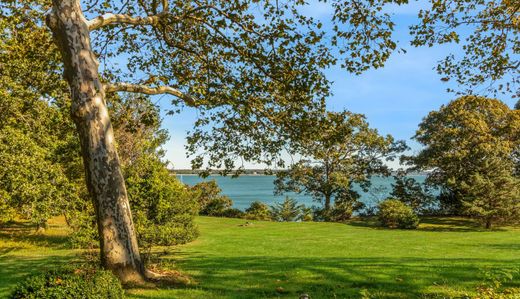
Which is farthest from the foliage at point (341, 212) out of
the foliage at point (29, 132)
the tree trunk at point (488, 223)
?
the foliage at point (29, 132)

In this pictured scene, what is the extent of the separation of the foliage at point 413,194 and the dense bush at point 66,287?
126 feet

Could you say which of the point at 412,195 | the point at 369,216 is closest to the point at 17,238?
the point at 369,216

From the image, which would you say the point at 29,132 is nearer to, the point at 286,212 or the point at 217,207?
the point at 217,207

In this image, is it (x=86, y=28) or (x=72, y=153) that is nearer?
(x=86, y=28)

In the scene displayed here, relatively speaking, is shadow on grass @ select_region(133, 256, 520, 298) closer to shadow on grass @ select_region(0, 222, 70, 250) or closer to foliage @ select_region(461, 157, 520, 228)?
shadow on grass @ select_region(0, 222, 70, 250)

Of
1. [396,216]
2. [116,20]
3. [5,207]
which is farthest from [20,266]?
[396,216]

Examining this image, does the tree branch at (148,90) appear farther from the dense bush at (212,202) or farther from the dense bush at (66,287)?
the dense bush at (212,202)

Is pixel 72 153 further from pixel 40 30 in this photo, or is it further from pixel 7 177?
pixel 40 30

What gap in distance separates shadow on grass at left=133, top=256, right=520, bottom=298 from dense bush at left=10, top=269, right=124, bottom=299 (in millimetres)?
1558

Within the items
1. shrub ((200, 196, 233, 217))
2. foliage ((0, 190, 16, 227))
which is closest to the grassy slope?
foliage ((0, 190, 16, 227))

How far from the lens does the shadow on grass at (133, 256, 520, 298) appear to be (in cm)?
822

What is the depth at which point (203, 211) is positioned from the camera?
42.3m

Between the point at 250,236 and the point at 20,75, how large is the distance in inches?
581

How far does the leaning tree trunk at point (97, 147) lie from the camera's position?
321 inches
